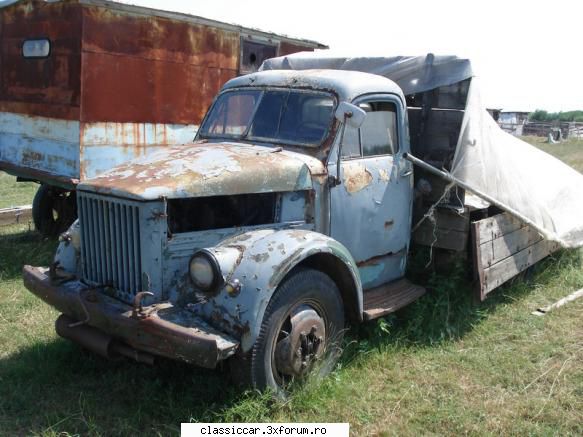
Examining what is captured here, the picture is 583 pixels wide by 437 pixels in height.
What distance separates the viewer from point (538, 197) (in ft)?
18.8

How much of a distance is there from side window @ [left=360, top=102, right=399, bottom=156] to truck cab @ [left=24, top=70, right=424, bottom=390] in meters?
0.01

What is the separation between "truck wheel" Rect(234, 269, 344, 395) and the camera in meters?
3.51

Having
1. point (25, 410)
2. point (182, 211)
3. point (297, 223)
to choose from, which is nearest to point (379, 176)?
point (297, 223)

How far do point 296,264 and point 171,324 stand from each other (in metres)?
0.83

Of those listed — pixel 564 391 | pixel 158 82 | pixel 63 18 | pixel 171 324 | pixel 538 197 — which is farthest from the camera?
pixel 158 82

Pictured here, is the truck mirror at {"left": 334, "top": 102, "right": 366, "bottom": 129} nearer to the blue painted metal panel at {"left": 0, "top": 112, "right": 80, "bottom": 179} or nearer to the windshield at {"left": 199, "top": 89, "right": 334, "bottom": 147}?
the windshield at {"left": 199, "top": 89, "right": 334, "bottom": 147}

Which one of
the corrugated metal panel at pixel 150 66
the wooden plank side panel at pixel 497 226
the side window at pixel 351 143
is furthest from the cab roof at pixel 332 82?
the corrugated metal panel at pixel 150 66

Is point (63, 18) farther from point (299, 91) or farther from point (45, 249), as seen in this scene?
point (299, 91)

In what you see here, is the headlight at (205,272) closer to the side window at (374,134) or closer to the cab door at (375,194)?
the cab door at (375,194)

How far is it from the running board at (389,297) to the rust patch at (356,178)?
85cm

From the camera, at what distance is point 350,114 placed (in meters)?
Result: 4.10

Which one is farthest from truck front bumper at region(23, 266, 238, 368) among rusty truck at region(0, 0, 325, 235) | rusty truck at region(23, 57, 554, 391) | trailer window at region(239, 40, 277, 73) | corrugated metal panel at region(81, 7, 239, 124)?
trailer window at region(239, 40, 277, 73)

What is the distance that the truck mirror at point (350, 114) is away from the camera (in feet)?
13.3

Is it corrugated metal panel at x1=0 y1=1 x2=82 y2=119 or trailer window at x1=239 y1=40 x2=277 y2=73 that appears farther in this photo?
trailer window at x1=239 y1=40 x2=277 y2=73
